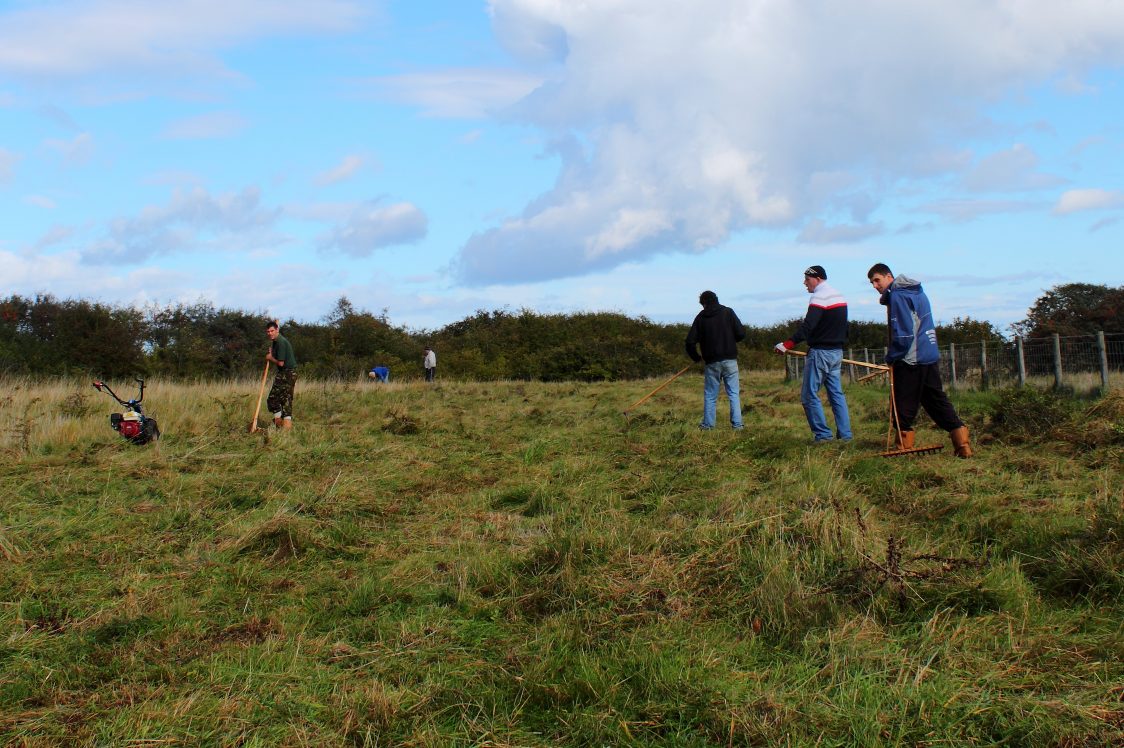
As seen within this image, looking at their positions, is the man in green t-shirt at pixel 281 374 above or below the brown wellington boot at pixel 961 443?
above

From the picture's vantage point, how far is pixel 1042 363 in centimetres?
1612

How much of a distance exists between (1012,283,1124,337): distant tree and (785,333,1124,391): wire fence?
855 cm

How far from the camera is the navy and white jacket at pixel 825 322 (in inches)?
383

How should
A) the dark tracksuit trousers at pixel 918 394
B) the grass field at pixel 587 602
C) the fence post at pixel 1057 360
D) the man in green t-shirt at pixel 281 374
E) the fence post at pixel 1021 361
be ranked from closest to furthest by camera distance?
the grass field at pixel 587 602 < the dark tracksuit trousers at pixel 918 394 < the man in green t-shirt at pixel 281 374 < the fence post at pixel 1057 360 < the fence post at pixel 1021 361

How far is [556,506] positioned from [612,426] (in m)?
5.61

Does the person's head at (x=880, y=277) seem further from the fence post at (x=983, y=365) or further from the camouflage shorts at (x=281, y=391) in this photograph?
the fence post at (x=983, y=365)

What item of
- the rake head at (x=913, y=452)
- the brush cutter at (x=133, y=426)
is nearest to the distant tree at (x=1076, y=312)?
the rake head at (x=913, y=452)

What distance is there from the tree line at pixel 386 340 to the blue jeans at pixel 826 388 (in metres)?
20.2

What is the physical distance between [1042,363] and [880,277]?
9587 mm

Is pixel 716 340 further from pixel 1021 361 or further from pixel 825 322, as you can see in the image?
pixel 1021 361

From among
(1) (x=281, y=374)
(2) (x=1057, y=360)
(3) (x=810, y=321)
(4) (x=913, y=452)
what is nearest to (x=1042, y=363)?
(2) (x=1057, y=360)

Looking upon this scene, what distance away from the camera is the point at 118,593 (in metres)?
4.82

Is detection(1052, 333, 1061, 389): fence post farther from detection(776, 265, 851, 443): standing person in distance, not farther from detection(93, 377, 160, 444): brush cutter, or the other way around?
detection(93, 377, 160, 444): brush cutter

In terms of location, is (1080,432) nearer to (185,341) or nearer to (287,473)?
(287,473)
